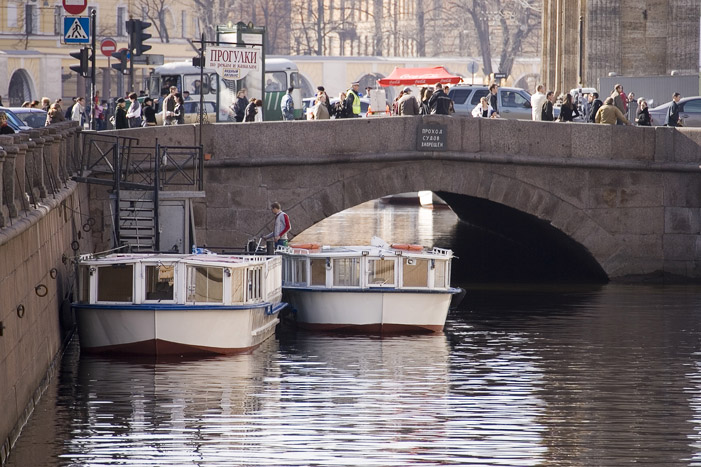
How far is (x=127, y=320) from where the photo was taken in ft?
79.4

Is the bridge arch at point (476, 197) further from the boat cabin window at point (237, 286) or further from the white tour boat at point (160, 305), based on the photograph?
the white tour boat at point (160, 305)

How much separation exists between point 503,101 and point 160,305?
21016mm

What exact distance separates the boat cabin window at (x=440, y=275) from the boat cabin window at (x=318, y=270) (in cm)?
191

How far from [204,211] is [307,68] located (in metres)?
65.3

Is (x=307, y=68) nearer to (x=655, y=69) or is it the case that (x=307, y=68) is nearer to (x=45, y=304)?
(x=655, y=69)

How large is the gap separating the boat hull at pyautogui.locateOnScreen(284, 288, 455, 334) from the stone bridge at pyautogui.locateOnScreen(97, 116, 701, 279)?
186 inches

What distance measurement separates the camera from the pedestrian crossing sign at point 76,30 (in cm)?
2962

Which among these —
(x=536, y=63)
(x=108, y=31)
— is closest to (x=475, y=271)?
(x=108, y=31)

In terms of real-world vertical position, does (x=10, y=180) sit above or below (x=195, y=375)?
above

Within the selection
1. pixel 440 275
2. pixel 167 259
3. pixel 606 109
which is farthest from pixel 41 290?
pixel 606 109

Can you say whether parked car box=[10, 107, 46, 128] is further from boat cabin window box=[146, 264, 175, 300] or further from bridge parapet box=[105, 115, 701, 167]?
boat cabin window box=[146, 264, 175, 300]

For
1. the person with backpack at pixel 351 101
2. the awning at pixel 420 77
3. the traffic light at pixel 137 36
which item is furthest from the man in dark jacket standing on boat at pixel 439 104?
the awning at pixel 420 77

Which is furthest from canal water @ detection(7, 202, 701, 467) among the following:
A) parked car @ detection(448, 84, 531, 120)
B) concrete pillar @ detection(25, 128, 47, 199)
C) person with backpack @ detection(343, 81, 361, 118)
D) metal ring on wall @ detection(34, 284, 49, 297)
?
parked car @ detection(448, 84, 531, 120)

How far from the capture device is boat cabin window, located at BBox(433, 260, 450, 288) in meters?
28.1
